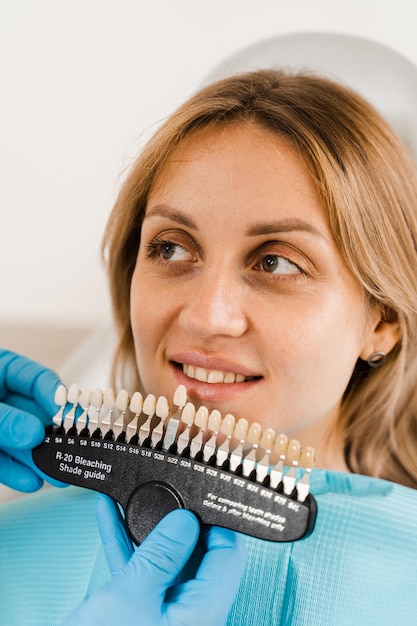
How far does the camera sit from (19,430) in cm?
110

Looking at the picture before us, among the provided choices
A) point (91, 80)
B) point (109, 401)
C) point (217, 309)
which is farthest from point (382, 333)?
point (91, 80)

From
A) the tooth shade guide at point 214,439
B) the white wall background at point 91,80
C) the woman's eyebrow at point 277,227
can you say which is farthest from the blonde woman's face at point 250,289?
the white wall background at point 91,80

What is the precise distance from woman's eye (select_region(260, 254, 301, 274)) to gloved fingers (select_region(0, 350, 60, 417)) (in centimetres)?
48

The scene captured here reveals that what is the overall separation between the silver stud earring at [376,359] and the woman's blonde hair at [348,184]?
3 cm

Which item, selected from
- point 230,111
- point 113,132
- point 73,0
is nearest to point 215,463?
point 230,111

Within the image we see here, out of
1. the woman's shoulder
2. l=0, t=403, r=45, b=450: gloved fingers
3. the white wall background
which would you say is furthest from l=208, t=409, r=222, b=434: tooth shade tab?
the white wall background

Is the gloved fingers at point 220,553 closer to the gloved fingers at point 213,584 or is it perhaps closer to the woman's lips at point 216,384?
the gloved fingers at point 213,584

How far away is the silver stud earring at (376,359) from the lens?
4.29ft

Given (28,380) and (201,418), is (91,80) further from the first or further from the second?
(201,418)

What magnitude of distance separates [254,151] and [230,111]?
0.12m

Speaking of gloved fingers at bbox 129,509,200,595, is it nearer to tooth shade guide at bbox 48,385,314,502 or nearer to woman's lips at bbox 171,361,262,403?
tooth shade guide at bbox 48,385,314,502

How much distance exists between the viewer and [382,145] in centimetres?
124

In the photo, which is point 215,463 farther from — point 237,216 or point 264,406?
point 237,216

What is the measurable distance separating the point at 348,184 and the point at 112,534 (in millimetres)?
676
